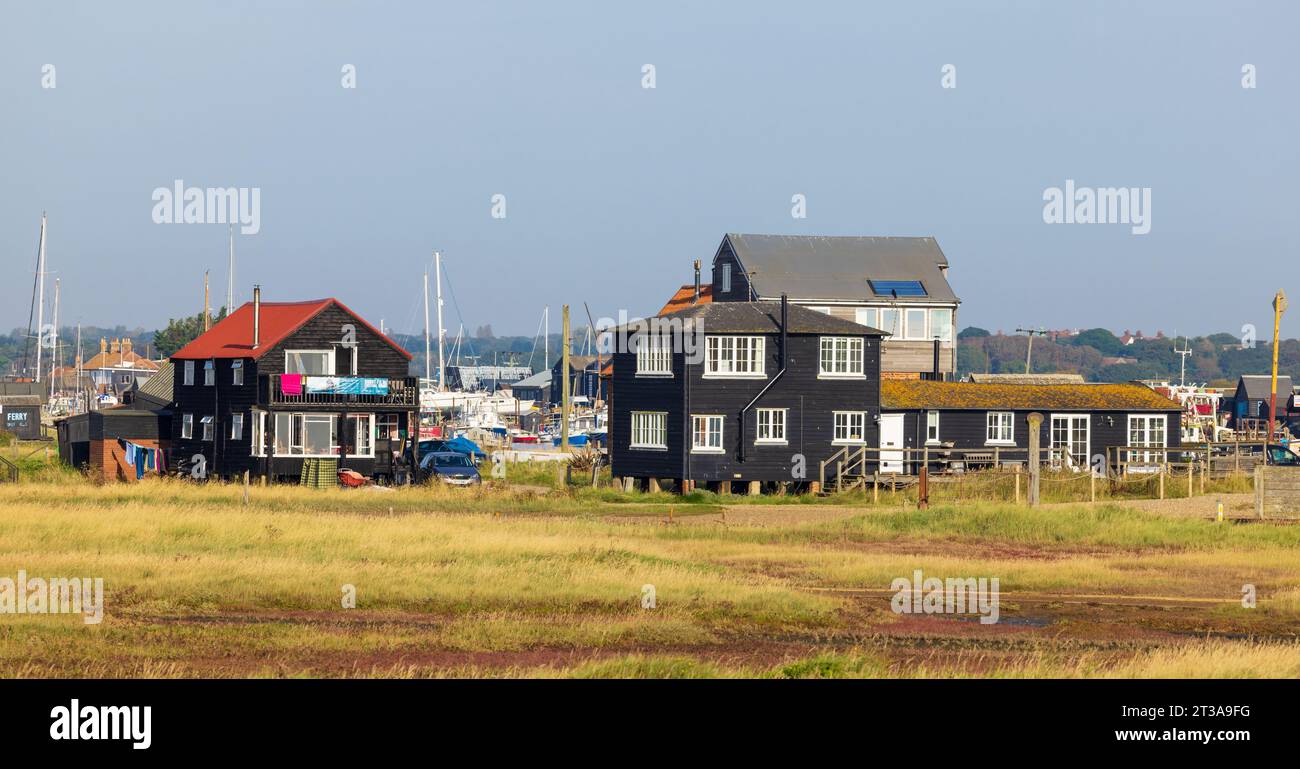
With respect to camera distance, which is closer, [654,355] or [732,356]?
[732,356]

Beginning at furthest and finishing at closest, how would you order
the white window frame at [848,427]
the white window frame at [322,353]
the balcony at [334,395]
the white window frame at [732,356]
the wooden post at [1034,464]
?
the white window frame at [322,353]
the balcony at [334,395]
the white window frame at [848,427]
the white window frame at [732,356]
the wooden post at [1034,464]

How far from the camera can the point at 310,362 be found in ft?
220

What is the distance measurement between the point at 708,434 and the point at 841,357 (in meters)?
5.96

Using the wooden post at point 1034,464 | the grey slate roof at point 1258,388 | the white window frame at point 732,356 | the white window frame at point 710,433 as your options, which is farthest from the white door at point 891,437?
the grey slate roof at point 1258,388

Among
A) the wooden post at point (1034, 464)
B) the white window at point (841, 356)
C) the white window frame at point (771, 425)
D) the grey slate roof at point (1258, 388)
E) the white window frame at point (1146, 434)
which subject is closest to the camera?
the wooden post at point (1034, 464)

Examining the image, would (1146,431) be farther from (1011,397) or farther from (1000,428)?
(1000,428)

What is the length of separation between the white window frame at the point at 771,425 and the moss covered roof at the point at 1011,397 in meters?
4.71

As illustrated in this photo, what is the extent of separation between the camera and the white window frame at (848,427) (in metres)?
61.1

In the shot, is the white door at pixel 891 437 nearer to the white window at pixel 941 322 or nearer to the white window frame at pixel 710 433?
the white window frame at pixel 710 433

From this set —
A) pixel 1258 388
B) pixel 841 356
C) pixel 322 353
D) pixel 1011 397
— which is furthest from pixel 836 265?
pixel 1258 388
